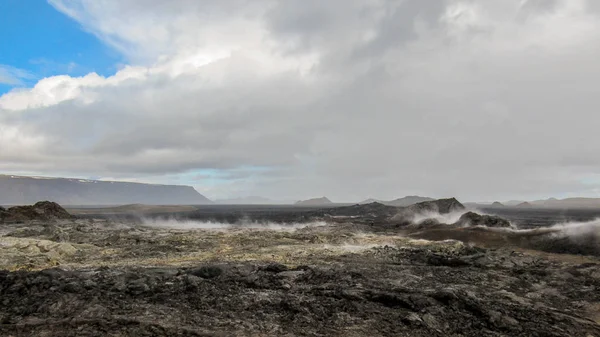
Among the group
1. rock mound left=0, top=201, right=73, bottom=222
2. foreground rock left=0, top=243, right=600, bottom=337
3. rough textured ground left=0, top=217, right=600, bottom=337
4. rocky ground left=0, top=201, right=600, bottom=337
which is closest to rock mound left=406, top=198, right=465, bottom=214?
rocky ground left=0, top=201, right=600, bottom=337

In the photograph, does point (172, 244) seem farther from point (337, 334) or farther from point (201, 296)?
point (337, 334)

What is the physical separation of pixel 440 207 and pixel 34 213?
70.9 meters

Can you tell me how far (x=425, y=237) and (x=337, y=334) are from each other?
35.4 metres

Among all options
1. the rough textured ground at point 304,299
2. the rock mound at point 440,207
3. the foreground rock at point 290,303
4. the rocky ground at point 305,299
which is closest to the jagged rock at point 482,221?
the rock mound at point 440,207

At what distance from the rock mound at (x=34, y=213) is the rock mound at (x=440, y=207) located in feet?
209

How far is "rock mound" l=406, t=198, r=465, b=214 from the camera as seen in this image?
7769 centimetres

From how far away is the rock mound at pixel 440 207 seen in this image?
7769 centimetres

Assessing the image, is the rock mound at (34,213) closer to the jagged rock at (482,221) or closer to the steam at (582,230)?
the jagged rock at (482,221)

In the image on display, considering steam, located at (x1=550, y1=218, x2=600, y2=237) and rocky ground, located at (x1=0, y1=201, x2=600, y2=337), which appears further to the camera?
steam, located at (x1=550, y1=218, x2=600, y2=237)

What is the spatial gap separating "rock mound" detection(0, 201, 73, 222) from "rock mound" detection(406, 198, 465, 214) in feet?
209

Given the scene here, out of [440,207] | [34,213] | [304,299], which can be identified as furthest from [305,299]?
[440,207]

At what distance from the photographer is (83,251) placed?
1078 inches

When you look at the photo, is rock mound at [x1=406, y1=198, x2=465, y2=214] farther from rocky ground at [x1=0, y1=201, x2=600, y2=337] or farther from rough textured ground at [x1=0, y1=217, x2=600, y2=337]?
rough textured ground at [x1=0, y1=217, x2=600, y2=337]

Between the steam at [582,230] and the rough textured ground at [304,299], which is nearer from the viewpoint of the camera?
the rough textured ground at [304,299]
